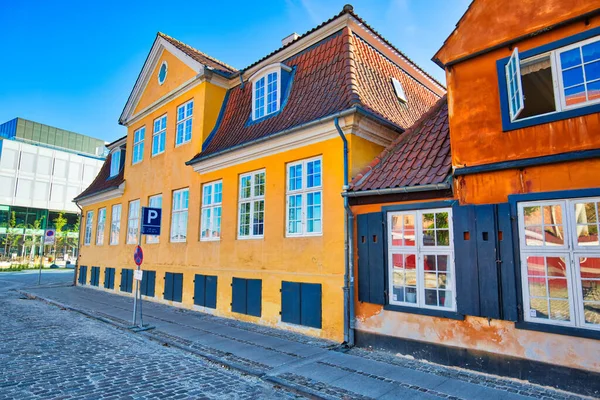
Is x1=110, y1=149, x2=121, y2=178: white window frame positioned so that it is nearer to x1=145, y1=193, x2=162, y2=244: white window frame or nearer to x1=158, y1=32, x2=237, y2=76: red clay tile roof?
x1=145, y1=193, x2=162, y2=244: white window frame

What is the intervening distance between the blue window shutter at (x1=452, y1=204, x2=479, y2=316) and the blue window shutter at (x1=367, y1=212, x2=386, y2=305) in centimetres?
150

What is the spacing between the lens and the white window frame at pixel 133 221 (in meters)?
16.9

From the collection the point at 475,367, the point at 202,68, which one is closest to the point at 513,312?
the point at 475,367

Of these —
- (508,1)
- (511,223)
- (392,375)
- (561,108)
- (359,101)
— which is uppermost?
(508,1)

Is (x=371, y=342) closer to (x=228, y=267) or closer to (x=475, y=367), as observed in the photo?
(x=475, y=367)

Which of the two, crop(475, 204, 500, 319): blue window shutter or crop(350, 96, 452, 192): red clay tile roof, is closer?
crop(475, 204, 500, 319): blue window shutter

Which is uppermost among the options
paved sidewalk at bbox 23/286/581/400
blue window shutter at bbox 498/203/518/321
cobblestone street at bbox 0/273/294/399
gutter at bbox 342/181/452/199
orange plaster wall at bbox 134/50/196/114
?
orange plaster wall at bbox 134/50/196/114

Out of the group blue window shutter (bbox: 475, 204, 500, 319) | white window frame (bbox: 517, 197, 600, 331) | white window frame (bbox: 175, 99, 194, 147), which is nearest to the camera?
white window frame (bbox: 517, 197, 600, 331)

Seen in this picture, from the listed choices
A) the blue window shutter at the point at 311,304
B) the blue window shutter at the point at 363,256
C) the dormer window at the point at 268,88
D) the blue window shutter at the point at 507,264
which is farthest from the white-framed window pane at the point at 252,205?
the blue window shutter at the point at 507,264

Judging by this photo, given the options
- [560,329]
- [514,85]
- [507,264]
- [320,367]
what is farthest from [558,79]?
[320,367]

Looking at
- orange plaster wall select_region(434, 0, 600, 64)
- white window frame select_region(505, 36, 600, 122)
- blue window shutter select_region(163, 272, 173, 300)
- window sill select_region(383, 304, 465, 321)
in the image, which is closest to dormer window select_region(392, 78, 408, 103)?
orange plaster wall select_region(434, 0, 600, 64)

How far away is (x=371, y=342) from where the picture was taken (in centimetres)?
762

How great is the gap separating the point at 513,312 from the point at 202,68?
11.8 meters

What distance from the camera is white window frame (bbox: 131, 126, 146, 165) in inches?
681
